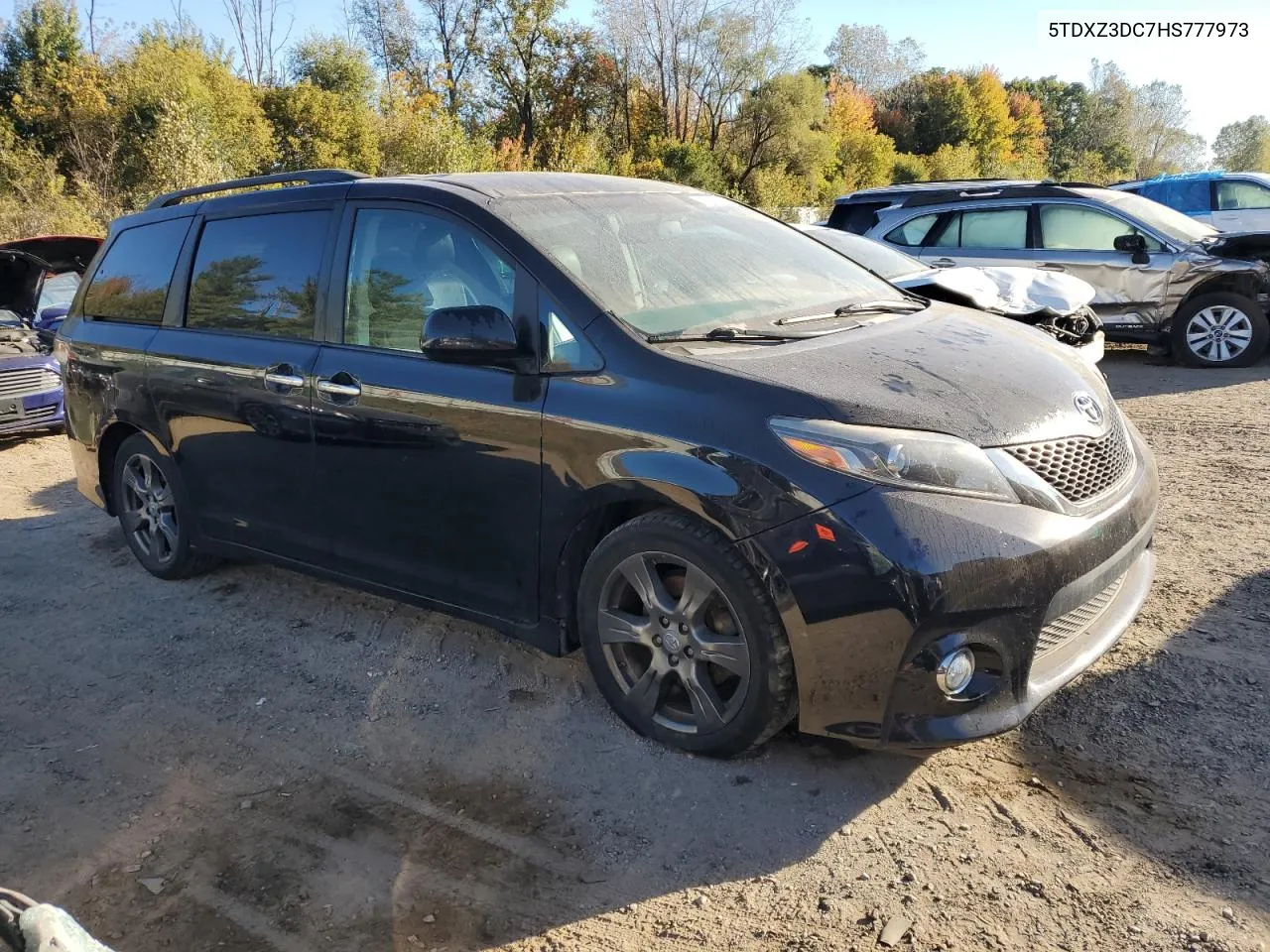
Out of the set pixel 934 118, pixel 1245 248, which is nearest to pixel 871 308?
pixel 1245 248

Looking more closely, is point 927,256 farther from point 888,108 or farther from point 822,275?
point 888,108

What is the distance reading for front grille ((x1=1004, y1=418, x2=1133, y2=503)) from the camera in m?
2.80

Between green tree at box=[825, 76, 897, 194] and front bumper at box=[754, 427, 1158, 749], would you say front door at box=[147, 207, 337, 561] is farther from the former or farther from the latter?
green tree at box=[825, 76, 897, 194]

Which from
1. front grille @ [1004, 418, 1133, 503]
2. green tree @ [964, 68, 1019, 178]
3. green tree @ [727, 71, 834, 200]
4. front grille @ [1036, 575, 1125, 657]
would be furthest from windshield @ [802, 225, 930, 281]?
green tree @ [964, 68, 1019, 178]

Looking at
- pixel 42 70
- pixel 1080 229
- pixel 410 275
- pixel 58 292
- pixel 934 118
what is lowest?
pixel 410 275

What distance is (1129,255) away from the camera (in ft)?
30.9

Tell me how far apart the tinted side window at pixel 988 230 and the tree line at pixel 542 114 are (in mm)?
14869

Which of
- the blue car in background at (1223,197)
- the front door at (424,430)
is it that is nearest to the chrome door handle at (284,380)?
the front door at (424,430)

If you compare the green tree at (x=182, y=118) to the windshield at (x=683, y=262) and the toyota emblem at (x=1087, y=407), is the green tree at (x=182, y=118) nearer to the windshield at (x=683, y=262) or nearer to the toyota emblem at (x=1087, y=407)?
the windshield at (x=683, y=262)

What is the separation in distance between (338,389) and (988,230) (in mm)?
8127

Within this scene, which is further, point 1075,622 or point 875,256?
point 875,256

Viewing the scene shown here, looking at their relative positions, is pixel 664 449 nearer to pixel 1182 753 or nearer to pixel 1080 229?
pixel 1182 753

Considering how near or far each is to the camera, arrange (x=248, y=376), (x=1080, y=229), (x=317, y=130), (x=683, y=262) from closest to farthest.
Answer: (x=683, y=262) < (x=248, y=376) < (x=1080, y=229) < (x=317, y=130)

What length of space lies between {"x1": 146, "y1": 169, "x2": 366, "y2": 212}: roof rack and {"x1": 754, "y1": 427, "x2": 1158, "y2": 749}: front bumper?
2.49 metres
